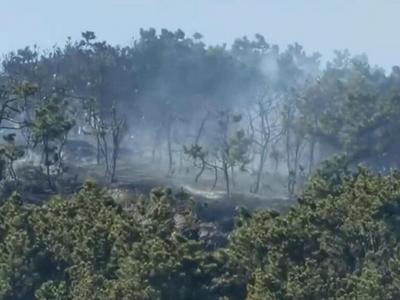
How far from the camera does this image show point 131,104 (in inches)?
4633

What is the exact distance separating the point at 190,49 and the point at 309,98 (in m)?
32.3

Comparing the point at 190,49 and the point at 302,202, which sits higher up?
the point at 190,49

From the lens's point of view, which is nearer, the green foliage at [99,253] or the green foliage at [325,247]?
the green foliage at [325,247]

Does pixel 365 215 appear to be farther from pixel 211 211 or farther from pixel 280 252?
pixel 211 211

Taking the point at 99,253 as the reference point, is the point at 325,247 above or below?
above

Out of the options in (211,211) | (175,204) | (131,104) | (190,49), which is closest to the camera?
(175,204)

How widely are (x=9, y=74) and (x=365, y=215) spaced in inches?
2741

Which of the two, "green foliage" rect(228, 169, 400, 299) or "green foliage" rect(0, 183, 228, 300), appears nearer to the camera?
"green foliage" rect(228, 169, 400, 299)

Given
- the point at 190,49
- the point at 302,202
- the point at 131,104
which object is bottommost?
the point at 302,202

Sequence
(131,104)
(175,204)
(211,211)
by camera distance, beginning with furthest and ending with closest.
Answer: (131,104)
(211,211)
(175,204)

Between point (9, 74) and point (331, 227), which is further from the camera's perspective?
point (9, 74)

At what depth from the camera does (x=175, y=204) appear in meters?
55.7

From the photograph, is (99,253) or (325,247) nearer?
(325,247)

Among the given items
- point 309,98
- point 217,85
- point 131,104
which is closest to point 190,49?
point 217,85
